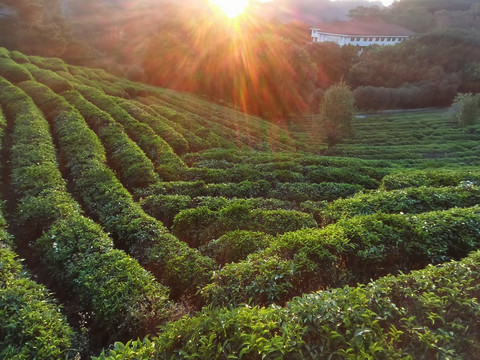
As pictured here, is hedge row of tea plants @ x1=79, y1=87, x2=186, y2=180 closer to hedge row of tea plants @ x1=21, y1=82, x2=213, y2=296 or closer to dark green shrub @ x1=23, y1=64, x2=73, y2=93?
hedge row of tea plants @ x1=21, y1=82, x2=213, y2=296

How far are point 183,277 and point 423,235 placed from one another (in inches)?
261

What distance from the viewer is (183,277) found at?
7941 mm

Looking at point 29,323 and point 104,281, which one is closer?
point 29,323

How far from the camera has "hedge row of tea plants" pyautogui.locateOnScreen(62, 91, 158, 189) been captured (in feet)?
48.7

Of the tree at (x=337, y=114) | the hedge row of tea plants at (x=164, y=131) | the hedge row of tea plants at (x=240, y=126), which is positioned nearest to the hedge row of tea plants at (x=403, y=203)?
the hedge row of tea plants at (x=164, y=131)

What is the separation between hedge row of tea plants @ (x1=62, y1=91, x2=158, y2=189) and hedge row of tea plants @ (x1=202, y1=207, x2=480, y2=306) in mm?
8990

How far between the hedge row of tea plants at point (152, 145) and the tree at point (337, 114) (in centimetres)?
2356

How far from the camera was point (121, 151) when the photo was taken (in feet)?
55.8

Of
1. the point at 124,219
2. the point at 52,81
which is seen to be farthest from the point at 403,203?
the point at 52,81

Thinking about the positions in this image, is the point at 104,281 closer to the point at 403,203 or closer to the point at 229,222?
the point at 229,222

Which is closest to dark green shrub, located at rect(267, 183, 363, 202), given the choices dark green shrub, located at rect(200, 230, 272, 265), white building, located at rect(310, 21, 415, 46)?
dark green shrub, located at rect(200, 230, 272, 265)

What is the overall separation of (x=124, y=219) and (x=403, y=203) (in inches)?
408

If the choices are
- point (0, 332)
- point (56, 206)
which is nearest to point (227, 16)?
point (56, 206)

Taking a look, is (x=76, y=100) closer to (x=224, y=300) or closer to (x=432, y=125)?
(x=224, y=300)
